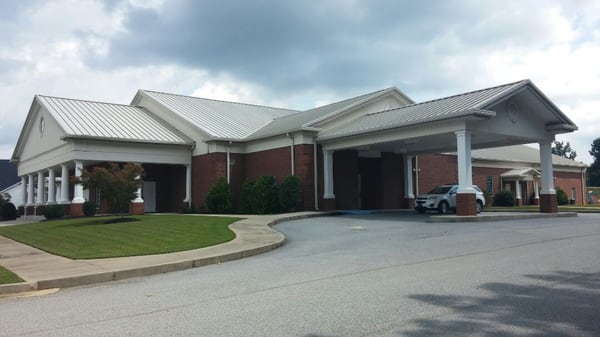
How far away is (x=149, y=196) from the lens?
33.1 metres

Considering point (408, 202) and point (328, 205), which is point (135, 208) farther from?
point (408, 202)

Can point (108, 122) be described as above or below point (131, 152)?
above

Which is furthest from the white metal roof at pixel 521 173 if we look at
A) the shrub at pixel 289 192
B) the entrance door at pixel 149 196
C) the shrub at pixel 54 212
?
the shrub at pixel 54 212

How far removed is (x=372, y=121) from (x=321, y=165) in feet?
11.3

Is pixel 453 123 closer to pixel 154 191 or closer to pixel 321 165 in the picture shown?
pixel 321 165

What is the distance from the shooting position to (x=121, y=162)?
29281 millimetres

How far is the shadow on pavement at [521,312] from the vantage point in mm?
5426

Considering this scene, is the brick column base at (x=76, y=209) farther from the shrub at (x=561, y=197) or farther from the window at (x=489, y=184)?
the shrub at (x=561, y=197)

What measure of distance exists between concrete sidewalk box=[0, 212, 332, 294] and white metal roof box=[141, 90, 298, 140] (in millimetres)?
15834

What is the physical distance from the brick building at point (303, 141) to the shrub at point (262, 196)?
1352 millimetres

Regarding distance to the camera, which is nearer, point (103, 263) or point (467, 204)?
point (103, 263)

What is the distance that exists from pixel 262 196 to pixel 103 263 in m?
15.2

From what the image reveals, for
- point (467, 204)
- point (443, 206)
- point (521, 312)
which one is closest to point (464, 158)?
point (467, 204)

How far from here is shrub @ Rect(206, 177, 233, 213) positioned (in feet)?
89.0
